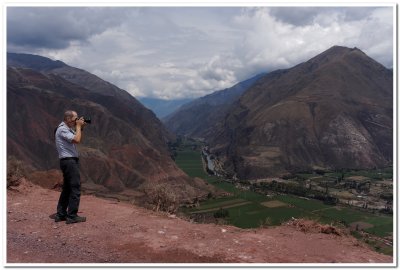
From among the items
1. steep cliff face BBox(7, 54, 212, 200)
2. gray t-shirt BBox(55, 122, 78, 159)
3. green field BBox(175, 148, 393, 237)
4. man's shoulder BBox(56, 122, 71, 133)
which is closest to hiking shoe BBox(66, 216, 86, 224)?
gray t-shirt BBox(55, 122, 78, 159)

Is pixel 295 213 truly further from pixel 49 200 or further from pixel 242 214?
pixel 49 200

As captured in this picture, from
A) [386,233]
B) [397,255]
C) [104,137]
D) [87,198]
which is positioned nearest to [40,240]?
[87,198]

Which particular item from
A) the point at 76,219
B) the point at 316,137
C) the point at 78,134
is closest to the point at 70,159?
the point at 78,134

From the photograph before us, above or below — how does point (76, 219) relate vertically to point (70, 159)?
below

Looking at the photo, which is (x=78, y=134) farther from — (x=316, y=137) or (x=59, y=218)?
(x=316, y=137)

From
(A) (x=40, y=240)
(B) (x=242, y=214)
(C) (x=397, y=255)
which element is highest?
(C) (x=397, y=255)

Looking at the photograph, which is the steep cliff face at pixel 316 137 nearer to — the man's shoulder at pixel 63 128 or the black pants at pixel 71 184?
the black pants at pixel 71 184

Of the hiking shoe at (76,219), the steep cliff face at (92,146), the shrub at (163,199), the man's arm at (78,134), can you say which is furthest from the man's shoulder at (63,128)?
the steep cliff face at (92,146)
